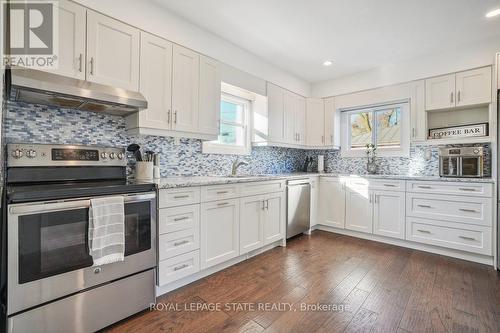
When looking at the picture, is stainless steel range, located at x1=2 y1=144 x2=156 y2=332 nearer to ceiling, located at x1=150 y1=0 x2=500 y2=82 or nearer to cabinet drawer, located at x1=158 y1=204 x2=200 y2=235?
cabinet drawer, located at x1=158 y1=204 x2=200 y2=235

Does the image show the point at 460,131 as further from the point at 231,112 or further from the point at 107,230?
the point at 107,230

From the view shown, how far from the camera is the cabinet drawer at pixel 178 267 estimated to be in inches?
76.4

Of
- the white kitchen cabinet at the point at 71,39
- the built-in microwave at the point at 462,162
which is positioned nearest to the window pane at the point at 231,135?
the white kitchen cabinet at the point at 71,39

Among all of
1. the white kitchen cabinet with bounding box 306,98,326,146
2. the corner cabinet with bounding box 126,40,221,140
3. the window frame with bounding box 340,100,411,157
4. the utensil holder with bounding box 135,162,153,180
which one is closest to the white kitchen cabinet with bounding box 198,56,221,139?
the corner cabinet with bounding box 126,40,221,140

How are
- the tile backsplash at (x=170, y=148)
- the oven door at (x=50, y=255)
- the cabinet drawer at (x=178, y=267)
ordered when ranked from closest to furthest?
the oven door at (x=50, y=255) < the tile backsplash at (x=170, y=148) < the cabinet drawer at (x=178, y=267)

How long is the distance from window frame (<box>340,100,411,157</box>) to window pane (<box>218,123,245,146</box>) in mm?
1902

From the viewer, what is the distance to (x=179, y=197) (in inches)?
80.7

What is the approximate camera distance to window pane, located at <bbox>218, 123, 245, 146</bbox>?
130 inches

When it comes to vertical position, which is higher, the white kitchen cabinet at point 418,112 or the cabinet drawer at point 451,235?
the white kitchen cabinet at point 418,112

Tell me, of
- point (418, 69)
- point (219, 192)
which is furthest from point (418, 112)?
point (219, 192)

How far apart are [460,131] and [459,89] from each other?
519 millimetres

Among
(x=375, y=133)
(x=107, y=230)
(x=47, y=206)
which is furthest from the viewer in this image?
(x=375, y=133)

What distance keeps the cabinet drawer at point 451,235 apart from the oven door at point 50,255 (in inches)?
128

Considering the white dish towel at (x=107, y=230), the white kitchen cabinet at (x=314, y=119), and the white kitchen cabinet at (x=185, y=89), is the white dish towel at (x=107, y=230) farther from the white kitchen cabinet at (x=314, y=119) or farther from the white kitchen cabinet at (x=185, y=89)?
the white kitchen cabinet at (x=314, y=119)
